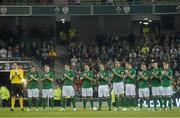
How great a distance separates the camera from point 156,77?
2877 centimetres

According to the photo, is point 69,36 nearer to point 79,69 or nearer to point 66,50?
point 66,50

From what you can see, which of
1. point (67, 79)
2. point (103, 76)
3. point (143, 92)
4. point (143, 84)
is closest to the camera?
point (103, 76)

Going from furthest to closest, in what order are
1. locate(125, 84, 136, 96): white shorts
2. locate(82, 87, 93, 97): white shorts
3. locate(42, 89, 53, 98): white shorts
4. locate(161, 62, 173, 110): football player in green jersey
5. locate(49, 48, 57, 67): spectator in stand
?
locate(49, 48, 57, 67): spectator in stand < locate(42, 89, 53, 98): white shorts < locate(125, 84, 136, 96): white shorts < locate(82, 87, 93, 97): white shorts < locate(161, 62, 173, 110): football player in green jersey

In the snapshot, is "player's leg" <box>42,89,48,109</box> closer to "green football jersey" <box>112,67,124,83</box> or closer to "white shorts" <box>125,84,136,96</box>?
"green football jersey" <box>112,67,124,83</box>

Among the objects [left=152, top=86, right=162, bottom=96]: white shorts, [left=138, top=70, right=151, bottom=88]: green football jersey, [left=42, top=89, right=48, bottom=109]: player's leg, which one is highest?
[left=138, top=70, right=151, bottom=88]: green football jersey

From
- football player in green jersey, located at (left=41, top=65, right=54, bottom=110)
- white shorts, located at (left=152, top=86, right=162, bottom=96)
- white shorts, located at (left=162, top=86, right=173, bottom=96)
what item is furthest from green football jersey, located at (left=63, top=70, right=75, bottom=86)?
white shorts, located at (left=162, top=86, right=173, bottom=96)

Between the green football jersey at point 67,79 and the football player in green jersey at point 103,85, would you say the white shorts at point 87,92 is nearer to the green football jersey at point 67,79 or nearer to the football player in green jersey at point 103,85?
the football player in green jersey at point 103,85

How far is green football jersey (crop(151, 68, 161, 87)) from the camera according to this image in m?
28.6

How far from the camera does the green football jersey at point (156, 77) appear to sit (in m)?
28.6

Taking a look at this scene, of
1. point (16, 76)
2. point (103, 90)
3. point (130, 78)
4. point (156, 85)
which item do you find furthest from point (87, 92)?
point (16, 76)

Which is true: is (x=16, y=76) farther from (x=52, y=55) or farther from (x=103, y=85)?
(x=52, y=55)

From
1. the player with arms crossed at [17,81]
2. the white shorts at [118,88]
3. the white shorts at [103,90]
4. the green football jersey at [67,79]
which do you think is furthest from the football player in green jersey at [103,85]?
the player with arms crossed at [17,81]

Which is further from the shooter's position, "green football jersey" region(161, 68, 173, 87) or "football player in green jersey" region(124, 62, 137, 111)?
"football player in green jersey" region(124, 62, 137, 111)

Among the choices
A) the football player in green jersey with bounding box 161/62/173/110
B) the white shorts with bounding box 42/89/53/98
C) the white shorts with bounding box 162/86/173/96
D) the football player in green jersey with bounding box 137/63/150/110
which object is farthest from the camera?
the white shorts with bounding box 42/89/53/98
